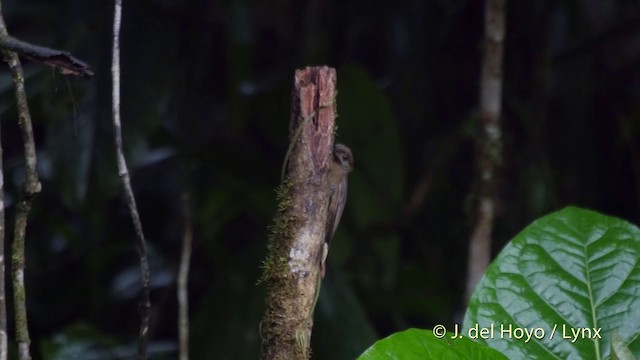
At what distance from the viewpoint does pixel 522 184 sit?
189 centimetres

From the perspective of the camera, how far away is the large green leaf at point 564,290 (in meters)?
0.83

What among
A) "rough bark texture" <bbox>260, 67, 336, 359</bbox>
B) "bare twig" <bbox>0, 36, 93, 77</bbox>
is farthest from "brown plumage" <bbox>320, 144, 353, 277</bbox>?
"bare twig" <bbox>0, 36, 93, 77</bbox>

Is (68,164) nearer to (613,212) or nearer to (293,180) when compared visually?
(293,180)

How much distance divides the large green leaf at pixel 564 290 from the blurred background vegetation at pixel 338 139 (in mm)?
710

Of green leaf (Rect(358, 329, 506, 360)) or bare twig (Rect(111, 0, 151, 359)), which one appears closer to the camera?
green leaf (Rect(358, 329, 506, 360))

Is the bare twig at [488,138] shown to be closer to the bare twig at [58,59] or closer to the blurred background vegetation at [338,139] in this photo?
the blurred background vegetation at [338,139]

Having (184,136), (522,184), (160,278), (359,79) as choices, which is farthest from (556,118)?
(160,278)

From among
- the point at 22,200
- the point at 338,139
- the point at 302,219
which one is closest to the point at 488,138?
the point at 338,139

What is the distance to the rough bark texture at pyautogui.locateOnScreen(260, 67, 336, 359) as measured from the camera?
2.70 feet

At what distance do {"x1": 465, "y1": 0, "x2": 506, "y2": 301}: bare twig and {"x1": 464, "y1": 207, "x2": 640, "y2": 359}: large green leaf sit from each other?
1.59 feet

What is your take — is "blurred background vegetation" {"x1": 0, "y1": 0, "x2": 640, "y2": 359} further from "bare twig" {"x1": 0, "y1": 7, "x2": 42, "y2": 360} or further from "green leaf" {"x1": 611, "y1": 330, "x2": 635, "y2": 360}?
"green leaf" {"x1": 611, "y1": 330, "x2": 635, "y2": 360}

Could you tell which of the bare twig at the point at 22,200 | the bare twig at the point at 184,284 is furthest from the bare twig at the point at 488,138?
the bare twig at the point at 22,200

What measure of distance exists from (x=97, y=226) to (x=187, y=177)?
21 centimetres

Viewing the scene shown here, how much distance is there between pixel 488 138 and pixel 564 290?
59 cm
